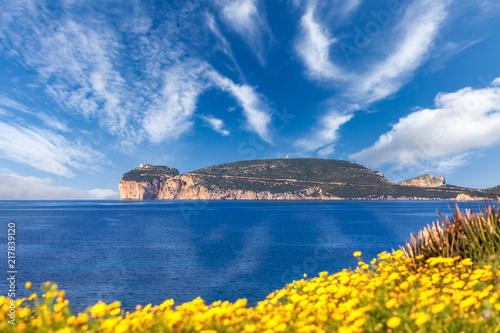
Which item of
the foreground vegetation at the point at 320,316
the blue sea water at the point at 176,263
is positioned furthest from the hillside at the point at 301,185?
the foreground vegetation at the point at 320,316

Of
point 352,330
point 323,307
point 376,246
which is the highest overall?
point 352,330

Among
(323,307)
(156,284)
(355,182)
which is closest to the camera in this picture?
(323,307)

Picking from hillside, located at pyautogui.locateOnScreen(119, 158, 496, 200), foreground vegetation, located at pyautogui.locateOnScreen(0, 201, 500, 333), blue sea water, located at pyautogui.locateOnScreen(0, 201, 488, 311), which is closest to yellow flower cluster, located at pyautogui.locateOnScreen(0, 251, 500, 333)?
foreground vegetation, located at pyautogui.locateOnScreen(0, 201, 500, 333)

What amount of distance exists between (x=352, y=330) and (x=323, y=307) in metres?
1.61

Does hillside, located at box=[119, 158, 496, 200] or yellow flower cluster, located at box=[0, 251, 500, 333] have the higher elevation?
hillside, located at box=[119, 158, 496, 200]

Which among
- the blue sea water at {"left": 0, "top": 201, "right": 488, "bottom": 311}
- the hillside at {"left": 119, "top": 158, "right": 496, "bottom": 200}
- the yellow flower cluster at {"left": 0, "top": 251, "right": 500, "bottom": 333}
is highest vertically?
the hillside at {"left": 119, "top": 158, "right": 496, "bottom": 200}

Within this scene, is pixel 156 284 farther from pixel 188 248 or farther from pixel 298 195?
pixel 298 195

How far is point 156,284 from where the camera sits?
20.5 metres

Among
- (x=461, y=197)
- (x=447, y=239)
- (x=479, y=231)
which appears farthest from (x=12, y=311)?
(x=461, y=197)

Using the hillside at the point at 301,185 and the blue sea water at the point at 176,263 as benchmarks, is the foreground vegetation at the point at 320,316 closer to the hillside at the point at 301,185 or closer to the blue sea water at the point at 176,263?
the blue sea water at the point at 176,263

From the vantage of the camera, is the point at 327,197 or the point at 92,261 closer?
the point at 92,261

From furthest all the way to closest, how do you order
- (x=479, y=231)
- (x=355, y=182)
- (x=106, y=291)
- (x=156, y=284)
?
1. (x=355, y=182)
2. (x=156, y=284)
3. (x=106, y=291)
4. (x=479, y=231)

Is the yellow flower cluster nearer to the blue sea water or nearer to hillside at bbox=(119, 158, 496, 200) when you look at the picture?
the blue sea water

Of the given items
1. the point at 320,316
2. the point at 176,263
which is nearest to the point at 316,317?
the point at 320,316
